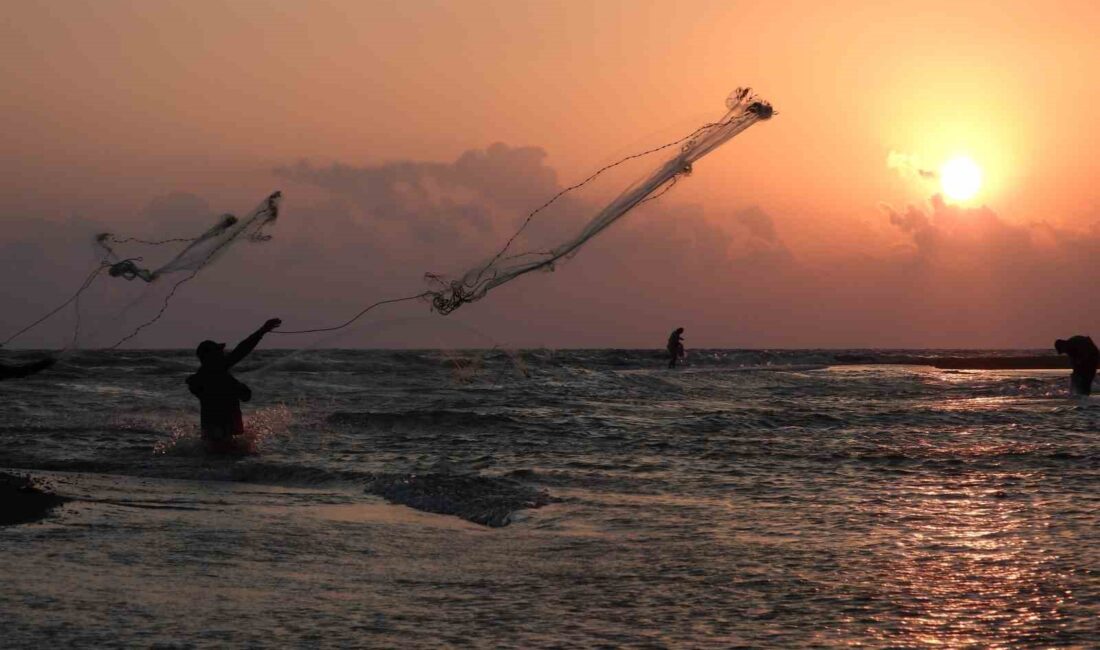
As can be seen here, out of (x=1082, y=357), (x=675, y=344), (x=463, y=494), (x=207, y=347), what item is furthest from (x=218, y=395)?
(x=675, y=344)

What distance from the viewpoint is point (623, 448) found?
1655 cm

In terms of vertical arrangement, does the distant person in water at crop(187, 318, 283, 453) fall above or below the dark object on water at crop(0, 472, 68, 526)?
above

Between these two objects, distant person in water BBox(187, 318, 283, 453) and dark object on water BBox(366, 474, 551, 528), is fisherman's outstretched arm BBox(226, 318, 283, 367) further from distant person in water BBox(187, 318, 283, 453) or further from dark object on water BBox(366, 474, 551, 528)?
dark object on water BBox(366, 474, 551, 528)

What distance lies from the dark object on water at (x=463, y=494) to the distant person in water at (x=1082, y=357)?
742 inches

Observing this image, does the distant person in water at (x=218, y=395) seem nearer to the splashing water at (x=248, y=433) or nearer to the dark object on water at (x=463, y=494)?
the splashing water at (x=248, y=433)

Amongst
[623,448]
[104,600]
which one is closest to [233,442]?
[623,448]

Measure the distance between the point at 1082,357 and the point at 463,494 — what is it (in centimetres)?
2052

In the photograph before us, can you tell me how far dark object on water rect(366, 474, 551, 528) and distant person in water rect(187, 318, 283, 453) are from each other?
343 centimetres

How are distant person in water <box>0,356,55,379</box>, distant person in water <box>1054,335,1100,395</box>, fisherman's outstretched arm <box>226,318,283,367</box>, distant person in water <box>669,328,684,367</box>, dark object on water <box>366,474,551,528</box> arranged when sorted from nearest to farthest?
1. dark object on water <box>366,474,551,528</box>
2. distant person in water <box>0,356,55,379</box>
3. fisherman's outstretched arm <box>226,318,283,367</box>
4. distant person in water <box>1054,335,1100,395</box>
5. distant person in water <box>669,328,684,367</box>

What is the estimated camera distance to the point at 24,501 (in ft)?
33.4

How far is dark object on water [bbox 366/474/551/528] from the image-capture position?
10.7 metres

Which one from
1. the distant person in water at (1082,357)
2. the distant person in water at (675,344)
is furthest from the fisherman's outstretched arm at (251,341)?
the distant person in water at (675,344)

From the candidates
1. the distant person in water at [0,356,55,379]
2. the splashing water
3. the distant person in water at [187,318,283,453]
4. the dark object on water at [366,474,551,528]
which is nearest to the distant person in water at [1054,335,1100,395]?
the splashing water

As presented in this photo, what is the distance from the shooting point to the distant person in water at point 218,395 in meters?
15.4
